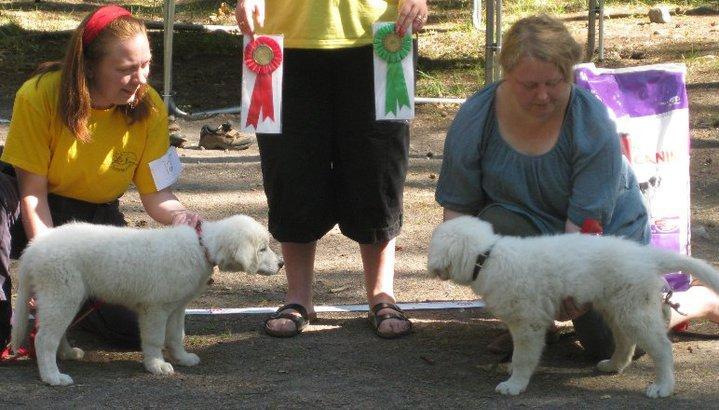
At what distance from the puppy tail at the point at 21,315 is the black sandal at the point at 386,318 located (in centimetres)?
144

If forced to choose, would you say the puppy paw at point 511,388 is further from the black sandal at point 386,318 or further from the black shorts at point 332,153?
the black shorts at point 332,153

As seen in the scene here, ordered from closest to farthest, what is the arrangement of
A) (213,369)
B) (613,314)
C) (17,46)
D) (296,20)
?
(613,314), (213,369), (296,20), (17,46)

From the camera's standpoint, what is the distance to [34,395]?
371 centimetres

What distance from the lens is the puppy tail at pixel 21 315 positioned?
12.7ft

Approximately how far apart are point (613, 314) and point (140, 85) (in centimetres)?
197

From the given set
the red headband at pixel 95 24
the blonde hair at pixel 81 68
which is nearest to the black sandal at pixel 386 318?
the blonde hair at pixel 81 68

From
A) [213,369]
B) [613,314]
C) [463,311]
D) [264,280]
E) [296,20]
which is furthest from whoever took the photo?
[264,280]

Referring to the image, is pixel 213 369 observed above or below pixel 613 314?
below

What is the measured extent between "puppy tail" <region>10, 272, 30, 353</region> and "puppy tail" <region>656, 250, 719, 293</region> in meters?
2.26

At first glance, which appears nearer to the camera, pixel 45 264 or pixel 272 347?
pixel 45 264

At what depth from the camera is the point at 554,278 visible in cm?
365

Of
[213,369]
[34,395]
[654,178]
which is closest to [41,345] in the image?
[34,395]

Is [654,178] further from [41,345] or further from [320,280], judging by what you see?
[41,345]

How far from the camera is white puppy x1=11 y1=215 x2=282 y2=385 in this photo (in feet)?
12.3
